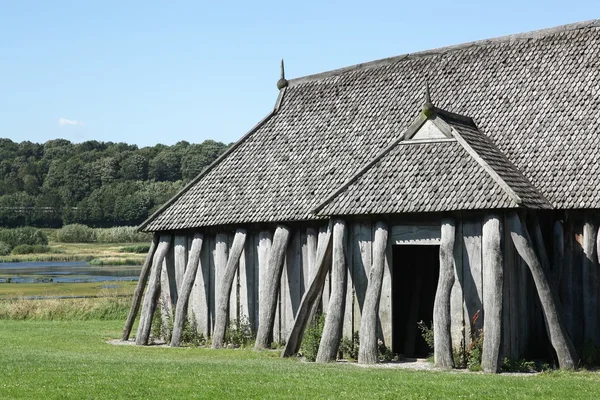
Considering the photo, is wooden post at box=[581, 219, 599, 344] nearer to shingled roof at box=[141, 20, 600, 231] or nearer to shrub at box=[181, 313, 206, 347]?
shingled roof at box=[141, 20, 600, 231]

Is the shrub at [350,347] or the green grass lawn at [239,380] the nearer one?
the green grass lawn at [239,380]

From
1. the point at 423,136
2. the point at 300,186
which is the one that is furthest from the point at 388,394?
the point at 300,186

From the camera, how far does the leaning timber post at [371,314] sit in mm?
19547

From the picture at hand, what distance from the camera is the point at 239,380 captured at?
50.7 feet

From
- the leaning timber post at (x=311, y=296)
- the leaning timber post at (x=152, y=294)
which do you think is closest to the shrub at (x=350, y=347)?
the leaning timber post at (x=311, y=296)

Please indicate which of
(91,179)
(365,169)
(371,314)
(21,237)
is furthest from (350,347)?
(91,179)

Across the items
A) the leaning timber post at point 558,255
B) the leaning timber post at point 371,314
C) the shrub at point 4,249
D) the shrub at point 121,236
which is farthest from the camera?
the shrub at point 121,236

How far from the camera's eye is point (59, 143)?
18638 cm

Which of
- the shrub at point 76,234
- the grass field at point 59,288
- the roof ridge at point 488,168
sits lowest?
the grass field at point 59,288

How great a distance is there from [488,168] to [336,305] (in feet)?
13.4

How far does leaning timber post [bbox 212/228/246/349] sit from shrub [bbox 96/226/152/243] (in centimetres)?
9485

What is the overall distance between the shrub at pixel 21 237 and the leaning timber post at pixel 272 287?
305 ft

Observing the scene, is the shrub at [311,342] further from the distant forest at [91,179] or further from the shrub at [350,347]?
the distant forest at [91,179]

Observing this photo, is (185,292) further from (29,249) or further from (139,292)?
(29,249)
